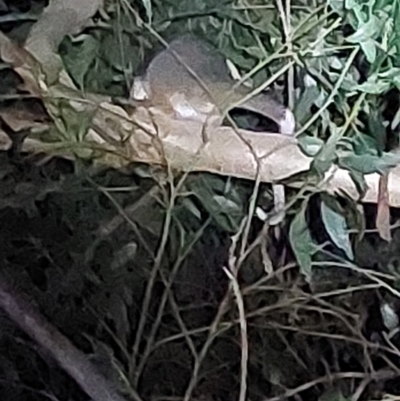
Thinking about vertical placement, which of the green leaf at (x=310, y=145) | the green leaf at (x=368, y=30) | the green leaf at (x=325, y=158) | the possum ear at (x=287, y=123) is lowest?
the green leaf at (x=325, y=158)

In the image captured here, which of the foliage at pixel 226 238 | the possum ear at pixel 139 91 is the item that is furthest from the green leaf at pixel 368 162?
the possum ear at pixel 139 91

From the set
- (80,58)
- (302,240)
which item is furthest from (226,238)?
(80,58)

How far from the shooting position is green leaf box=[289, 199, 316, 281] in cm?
75

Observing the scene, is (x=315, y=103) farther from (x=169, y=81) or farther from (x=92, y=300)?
(x=92, y=300)

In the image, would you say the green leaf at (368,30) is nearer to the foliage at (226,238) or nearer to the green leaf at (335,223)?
the foliage at (226,238)

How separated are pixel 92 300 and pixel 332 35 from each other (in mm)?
295

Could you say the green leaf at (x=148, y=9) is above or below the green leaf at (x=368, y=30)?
above

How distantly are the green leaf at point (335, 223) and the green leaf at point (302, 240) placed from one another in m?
0.02

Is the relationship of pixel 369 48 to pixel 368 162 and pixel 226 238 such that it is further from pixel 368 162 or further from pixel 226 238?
pixel 226 238

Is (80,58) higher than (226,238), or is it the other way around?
(80,58)

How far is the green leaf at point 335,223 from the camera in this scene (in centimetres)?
75

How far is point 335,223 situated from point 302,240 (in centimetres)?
3

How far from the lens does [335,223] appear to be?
2.45ft

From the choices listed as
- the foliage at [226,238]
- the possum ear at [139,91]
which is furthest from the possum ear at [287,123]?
the possum ear at [139,91]
